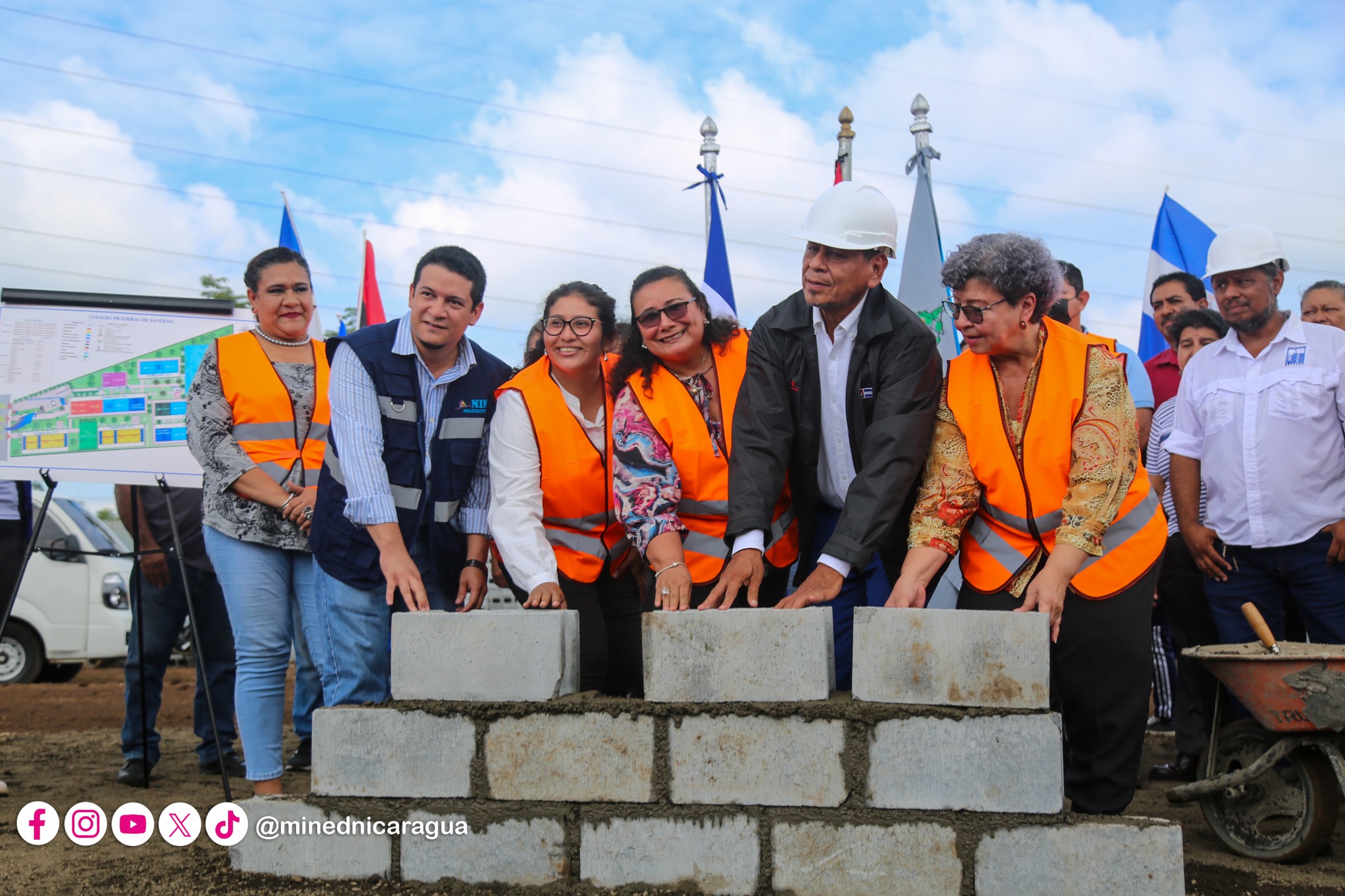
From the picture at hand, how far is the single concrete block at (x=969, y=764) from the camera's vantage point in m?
2.80

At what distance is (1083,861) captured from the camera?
8.99 ft

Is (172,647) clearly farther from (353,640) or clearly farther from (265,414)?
(353,640)

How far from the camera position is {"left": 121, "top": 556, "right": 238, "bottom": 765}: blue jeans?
5.12m

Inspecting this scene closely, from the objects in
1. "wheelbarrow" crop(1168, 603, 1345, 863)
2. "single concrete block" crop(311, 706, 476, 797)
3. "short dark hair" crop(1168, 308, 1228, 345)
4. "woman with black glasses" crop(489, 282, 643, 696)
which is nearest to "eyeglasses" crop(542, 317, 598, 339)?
"woman with black glasses" crop(489, 282, 643, 696)

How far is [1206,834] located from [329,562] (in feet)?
10.7

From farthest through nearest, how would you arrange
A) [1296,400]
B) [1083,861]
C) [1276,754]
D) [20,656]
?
[20,656]
[1296,400]
[1276,754]
[1083,861]

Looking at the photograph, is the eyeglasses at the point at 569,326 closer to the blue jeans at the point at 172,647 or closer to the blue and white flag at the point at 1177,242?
the blue jeans at the point at 172,647

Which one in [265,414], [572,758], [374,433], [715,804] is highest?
[265,414]

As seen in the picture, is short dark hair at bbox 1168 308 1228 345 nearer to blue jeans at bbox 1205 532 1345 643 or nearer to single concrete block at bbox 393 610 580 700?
blue jeans at bbox 1205 532 1345 643

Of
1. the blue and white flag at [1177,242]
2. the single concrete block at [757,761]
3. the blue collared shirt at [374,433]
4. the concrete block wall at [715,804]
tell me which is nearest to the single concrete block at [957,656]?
the concrete block wall at [715,804]

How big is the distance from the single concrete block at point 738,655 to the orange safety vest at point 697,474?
587mm

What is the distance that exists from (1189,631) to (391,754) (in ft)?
11.8

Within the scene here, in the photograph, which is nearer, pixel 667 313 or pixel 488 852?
pixel 488 852

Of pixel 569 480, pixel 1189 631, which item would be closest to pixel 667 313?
pixel 569 480
